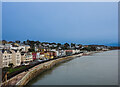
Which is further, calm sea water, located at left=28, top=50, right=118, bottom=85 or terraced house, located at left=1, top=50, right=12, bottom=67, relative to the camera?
terraced house, located at left=1, top=50, right=12, bottom=67

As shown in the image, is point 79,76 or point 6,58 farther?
point 6,58

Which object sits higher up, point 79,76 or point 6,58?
point 6,58

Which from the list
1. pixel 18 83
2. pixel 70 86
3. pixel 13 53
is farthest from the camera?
pixel 13 53

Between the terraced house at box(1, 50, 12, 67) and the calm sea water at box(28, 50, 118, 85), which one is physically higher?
the terraced house at box(1, 50, 12, 67)

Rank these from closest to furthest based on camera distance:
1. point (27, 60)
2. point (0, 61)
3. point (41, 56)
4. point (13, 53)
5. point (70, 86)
Result: point (70, 86) → point (0, 61) → point (13, 53) → point (27, 60) → point (41, 56)

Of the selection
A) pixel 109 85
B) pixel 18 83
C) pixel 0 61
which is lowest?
pixel 109 85

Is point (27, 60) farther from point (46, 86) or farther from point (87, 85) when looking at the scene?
point (87, 85)

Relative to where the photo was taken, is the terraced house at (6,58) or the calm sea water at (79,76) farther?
the terraced house at (6,58)

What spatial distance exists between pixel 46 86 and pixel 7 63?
3.72 m

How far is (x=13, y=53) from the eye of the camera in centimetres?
866

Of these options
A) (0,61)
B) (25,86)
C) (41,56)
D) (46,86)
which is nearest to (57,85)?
(46,86)

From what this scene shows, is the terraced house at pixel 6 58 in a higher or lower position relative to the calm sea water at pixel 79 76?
higher

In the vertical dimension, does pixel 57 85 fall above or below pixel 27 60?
below

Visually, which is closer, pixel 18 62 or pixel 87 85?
pixel 87 85
